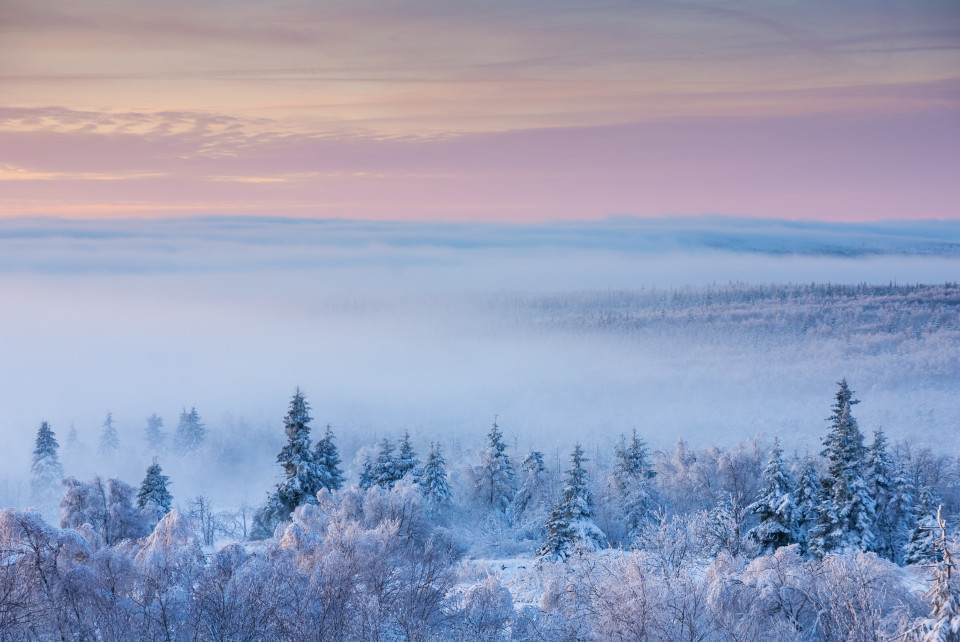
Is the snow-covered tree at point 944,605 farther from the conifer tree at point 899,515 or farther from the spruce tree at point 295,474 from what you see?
the spruce tree at point 295,474

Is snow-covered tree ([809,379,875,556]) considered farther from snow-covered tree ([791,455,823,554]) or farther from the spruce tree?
the spruce tree

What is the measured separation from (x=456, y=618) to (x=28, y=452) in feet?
519

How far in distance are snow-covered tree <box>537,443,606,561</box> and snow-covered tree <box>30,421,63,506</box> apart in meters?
73.5

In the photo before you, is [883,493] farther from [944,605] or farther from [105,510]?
[105,510]

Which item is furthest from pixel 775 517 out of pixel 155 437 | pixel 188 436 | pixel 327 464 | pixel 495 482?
pixel 155 437

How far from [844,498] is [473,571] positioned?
2260cm

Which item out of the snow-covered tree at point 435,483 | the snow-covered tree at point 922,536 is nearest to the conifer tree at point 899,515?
the snow-covered tree at point 922,536

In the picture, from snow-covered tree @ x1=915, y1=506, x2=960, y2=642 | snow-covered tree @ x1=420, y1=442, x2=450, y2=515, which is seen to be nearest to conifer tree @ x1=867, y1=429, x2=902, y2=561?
snow-covered tree @ x1=915, y1=506, x2=960, y2=642

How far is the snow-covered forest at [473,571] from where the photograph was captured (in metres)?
22.9

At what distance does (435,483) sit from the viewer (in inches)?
2662

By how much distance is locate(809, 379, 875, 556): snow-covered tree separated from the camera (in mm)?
43875

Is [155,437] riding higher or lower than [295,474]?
lower

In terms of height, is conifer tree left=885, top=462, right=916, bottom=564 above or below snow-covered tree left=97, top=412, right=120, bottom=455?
above

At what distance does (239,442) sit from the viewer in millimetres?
150750
